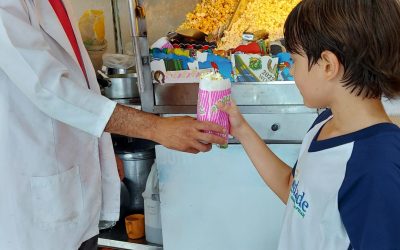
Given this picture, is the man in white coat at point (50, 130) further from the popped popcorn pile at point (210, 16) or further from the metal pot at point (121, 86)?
the popped popcorn pile at point (210, 16)

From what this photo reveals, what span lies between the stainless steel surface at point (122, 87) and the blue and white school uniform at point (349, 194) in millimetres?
1201

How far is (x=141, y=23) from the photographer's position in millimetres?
1757

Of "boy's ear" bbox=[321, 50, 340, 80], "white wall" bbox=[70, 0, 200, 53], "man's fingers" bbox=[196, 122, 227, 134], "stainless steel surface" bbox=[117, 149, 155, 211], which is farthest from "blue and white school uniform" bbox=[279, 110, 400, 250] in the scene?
"stainless steel surface" bbox=[117, 149, 155, 211]

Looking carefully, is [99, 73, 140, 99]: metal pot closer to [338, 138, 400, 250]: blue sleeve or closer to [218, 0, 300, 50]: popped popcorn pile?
[218, 0, 300, 50]: popped popcorn pile

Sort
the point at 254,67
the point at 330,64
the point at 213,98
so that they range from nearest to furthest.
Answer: the point at 330,64 → the point at 213,98 → the point at 254,67

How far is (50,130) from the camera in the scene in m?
1.27

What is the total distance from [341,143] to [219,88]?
37cm

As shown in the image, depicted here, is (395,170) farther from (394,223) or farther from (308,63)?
(308,63)

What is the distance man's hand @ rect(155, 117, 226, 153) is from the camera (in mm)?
1187

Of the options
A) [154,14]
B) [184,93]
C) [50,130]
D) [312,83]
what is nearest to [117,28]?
[154,14]

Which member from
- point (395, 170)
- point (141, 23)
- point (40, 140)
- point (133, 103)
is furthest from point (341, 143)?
point (133, 103)

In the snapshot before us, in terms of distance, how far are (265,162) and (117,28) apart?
5.51 ft

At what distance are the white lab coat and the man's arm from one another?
0.04 metres

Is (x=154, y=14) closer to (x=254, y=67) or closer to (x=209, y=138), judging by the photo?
(x=254, y=67)
